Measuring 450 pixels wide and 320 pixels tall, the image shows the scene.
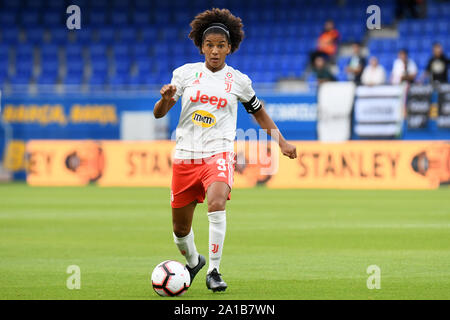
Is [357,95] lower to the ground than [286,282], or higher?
higher

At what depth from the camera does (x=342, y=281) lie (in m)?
8.62

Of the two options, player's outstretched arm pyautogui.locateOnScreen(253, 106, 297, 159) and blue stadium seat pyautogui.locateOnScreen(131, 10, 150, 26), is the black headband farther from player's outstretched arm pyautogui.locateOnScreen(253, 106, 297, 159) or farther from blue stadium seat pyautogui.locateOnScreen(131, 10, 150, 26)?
blue stadium seat pyautogui.locateOnScreen(131, 10, 150, 26)

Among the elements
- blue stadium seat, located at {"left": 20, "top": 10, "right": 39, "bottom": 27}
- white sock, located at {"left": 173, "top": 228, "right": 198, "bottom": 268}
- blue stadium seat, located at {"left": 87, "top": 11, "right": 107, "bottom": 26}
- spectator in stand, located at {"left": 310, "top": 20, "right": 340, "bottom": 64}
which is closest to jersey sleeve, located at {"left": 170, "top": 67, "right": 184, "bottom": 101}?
white sock, located at {"left": 173, "top": 228, "right": 198, "bottom": 268}

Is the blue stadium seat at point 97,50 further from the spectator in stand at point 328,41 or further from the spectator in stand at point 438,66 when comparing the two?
the spectator in stand at point 438,66

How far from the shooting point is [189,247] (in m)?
8.45

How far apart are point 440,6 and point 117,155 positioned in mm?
11591

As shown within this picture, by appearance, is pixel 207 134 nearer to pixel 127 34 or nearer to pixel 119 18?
pixel 127 34

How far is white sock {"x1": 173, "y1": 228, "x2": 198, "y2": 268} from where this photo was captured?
838 centimetres

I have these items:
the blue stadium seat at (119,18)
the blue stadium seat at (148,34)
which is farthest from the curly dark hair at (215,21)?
the blue stadium seat at (119,18)

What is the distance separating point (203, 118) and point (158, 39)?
2392 cm

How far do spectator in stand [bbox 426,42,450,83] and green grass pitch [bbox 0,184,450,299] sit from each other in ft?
15.1
